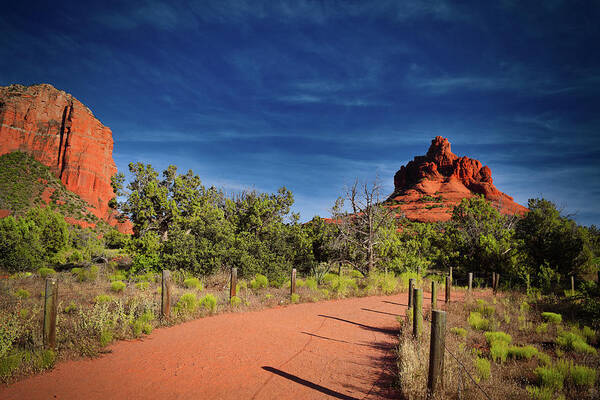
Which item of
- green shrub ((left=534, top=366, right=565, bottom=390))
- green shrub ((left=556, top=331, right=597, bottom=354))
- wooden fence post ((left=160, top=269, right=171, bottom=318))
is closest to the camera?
green shrub ((left=534, top=366, right=565, bottom=390))

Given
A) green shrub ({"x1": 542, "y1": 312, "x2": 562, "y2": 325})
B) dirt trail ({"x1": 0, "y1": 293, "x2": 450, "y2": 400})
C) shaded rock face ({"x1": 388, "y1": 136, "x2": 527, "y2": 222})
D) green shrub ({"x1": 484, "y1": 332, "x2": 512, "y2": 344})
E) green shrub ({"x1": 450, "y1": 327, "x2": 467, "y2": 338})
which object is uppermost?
shaded rock face ({"x1": 388, "y1": 136, "x2": 527, "y2": 222})

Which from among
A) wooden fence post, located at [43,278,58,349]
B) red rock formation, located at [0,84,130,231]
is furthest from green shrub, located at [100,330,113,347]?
red rock formation, located at [0,84,130,231]

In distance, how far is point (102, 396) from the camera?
13.5ft

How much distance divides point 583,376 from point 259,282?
1112 centimetres

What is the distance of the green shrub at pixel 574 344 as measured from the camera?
630 centimetres

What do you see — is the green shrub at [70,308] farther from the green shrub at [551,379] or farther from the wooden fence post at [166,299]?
the green shrub at [551,379]

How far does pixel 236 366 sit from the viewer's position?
5180 mm

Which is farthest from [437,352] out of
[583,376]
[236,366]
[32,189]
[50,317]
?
[32,189]

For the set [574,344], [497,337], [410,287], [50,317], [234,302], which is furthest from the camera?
[410,287]

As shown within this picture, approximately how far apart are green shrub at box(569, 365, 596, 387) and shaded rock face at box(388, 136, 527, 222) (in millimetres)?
76550

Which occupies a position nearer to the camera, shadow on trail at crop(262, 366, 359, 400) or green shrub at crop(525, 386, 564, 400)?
green shrub at crop(525, 386, 564, 400)

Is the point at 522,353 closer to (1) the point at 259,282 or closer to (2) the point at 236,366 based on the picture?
(2) the point at 236,366

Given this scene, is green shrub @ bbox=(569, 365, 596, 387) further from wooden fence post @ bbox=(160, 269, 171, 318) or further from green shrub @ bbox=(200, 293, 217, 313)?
wooden fence post @ bbox=(160, 269, 171, 318)

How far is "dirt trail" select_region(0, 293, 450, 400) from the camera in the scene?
14.0 feet
